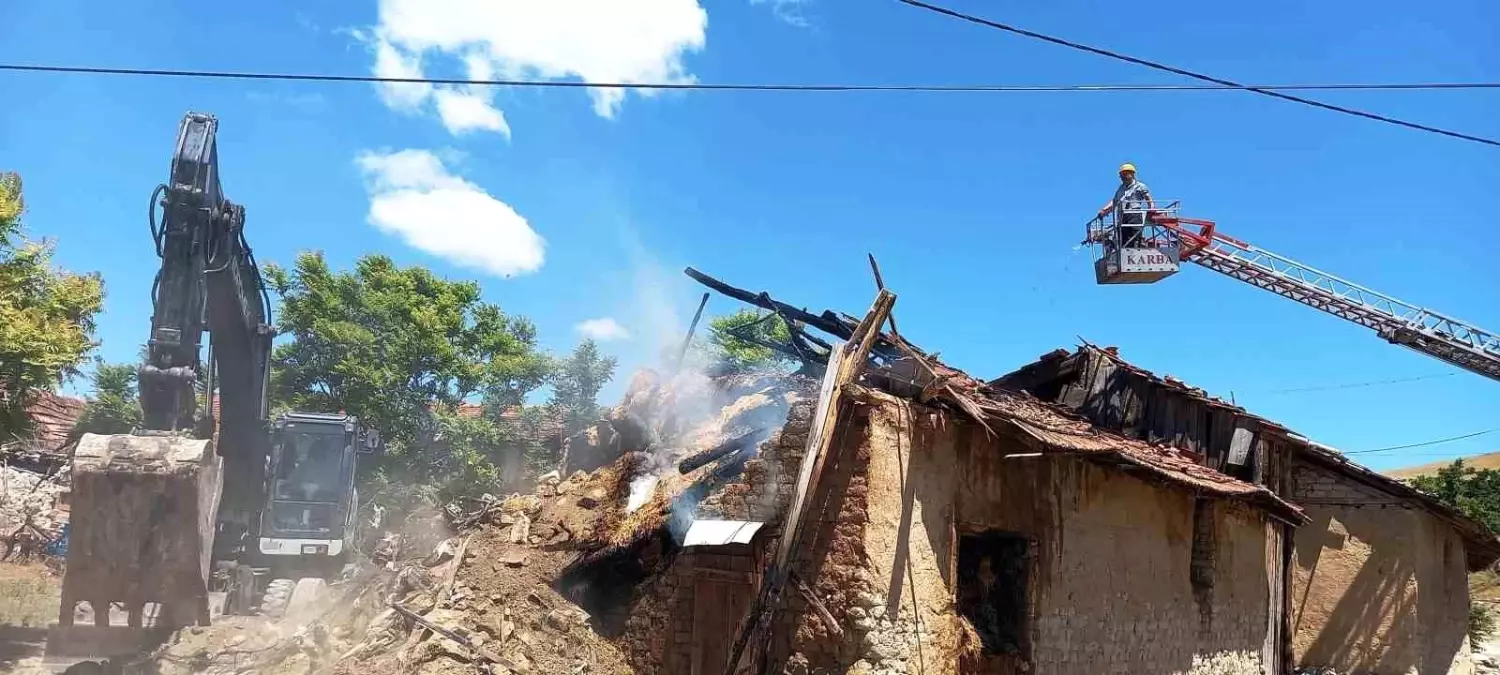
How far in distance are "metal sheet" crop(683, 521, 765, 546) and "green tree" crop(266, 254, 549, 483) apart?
24974 mm

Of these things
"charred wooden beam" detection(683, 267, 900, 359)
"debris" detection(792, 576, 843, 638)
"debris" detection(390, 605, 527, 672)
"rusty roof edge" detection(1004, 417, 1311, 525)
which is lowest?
"debris" detection(390, 605, 527, 672)

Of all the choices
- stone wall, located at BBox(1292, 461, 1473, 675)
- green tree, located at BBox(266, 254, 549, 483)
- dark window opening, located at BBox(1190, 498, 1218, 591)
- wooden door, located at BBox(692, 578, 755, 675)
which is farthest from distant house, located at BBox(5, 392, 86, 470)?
stone wall, located at BBox(1292, 461, 1473, 675)

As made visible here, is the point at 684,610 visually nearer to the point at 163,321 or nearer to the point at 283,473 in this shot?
the point at 163,321

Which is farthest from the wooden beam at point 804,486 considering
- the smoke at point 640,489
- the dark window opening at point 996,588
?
the smoke at point 640,489

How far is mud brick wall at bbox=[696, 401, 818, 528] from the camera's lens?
8367 mm

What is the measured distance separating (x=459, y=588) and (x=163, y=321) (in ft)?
14.8

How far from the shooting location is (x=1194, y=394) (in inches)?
528

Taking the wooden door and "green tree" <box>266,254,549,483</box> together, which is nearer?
the wooden door

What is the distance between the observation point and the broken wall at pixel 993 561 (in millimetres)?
7246

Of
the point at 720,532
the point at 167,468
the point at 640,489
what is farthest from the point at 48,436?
the point at 720,532

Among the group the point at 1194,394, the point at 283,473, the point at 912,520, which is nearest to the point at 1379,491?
the point at 1194,394

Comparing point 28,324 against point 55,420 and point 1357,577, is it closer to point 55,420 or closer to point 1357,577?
point 55,420

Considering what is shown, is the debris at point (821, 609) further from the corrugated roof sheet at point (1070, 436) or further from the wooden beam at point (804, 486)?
the corrugated roof sheet at point (1070, 436)

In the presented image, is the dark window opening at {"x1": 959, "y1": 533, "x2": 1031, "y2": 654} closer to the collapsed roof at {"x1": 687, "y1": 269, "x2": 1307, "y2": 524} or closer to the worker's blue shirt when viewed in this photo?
the collapsed roof at {"x1": 687, "y1": 269, "x2": 1307, "y2": 524}
